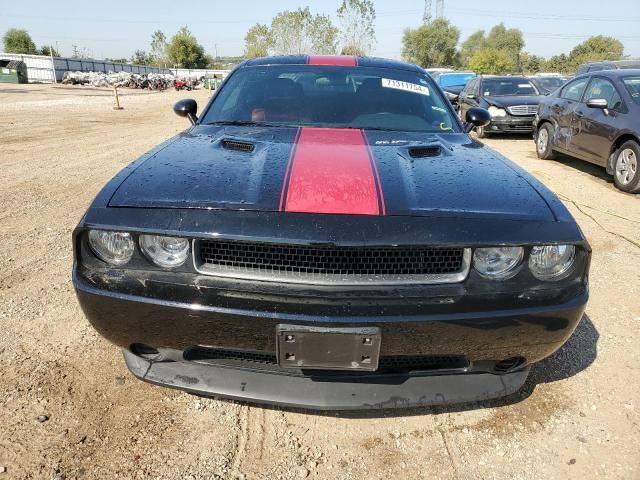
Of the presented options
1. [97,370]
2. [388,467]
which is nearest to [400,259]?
[388,467]

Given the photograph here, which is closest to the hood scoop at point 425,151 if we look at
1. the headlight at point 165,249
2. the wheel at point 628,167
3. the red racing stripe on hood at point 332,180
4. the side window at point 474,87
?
the red racing stripe on hood at point 332,180

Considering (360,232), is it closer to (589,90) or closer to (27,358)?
(27,358)

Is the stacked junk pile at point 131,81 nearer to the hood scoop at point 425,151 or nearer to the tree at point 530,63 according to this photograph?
the hood scoop at point 425,151

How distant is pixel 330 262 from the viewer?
1.59 m

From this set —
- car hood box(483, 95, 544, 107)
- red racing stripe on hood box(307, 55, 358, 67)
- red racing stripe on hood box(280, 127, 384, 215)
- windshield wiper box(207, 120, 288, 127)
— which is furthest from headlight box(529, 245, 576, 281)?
car hood box(483, 95, 544, 107)

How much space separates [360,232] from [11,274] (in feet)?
9.27

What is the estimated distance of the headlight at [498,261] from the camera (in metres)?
1.65

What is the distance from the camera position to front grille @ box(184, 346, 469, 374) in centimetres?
175

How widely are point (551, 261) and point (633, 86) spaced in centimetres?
601

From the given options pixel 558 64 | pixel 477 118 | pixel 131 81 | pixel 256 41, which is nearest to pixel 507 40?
pixel 558 64

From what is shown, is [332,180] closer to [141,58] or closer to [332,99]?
[332,99]

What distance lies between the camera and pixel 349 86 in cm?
298

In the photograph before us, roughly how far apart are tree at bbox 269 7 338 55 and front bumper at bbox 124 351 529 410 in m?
45.9

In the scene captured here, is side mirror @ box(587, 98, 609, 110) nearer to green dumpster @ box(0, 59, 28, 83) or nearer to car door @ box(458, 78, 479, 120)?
car door @ box(458, 78, 479, 120)
